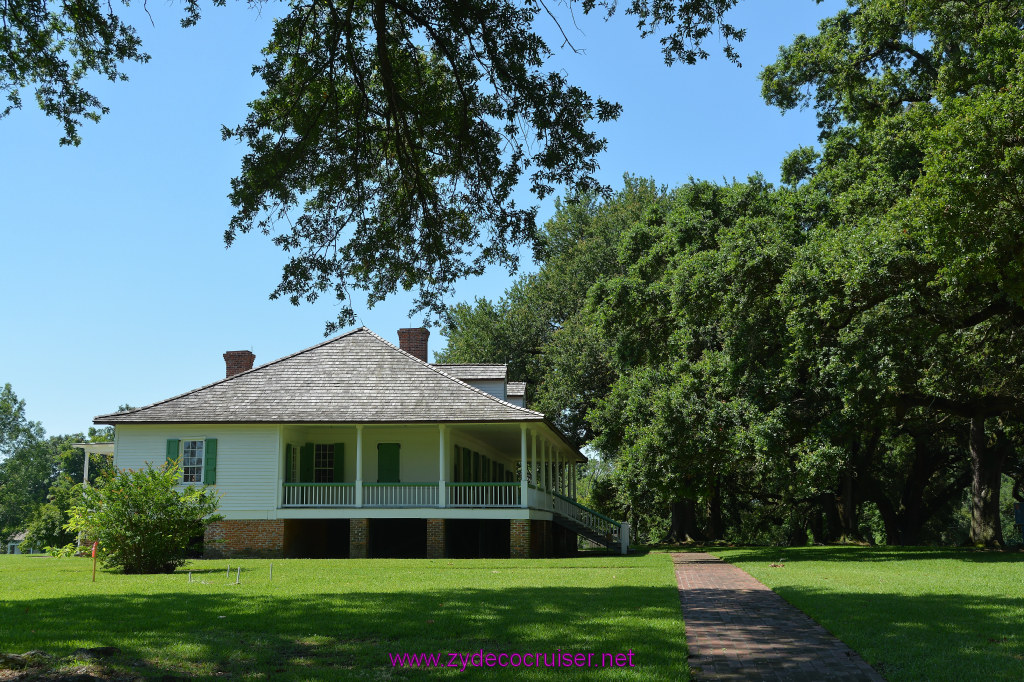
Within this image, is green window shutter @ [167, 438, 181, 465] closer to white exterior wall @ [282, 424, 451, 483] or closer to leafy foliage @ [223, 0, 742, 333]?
white exterior wall @ [282, 424, 451, 483]

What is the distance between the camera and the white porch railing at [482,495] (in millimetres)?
26094

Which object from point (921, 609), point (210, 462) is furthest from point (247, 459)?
point (921, 609)

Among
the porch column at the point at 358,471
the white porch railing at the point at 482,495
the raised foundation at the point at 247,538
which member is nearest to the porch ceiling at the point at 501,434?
the white porch railing at the point at 482,495

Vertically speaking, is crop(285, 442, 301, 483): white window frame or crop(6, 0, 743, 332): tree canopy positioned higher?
crop(6, 0, 743, 332): tree canopy

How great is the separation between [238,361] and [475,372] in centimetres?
927

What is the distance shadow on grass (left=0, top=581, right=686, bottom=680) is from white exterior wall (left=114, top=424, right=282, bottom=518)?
1393 cm

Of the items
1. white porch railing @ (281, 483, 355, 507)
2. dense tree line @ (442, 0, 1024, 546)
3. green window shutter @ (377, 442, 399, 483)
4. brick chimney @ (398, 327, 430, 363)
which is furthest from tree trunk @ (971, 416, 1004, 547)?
white porch railing @ (281, 483, 355, 507)

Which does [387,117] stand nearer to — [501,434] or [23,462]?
[501,434]

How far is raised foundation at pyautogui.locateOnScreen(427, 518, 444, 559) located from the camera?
25.5m

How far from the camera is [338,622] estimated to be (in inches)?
374

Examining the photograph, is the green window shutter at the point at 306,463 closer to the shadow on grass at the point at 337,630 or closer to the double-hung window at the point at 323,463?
the double-hung window at the point at 323,463

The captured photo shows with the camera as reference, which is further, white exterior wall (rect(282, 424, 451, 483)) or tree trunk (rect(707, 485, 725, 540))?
tree trunk (rect(707, 485, 725, 540))

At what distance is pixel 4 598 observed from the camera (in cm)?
1230

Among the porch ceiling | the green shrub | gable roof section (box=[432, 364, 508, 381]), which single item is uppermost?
gable roof section (box=[432, 364, 508, 381])
